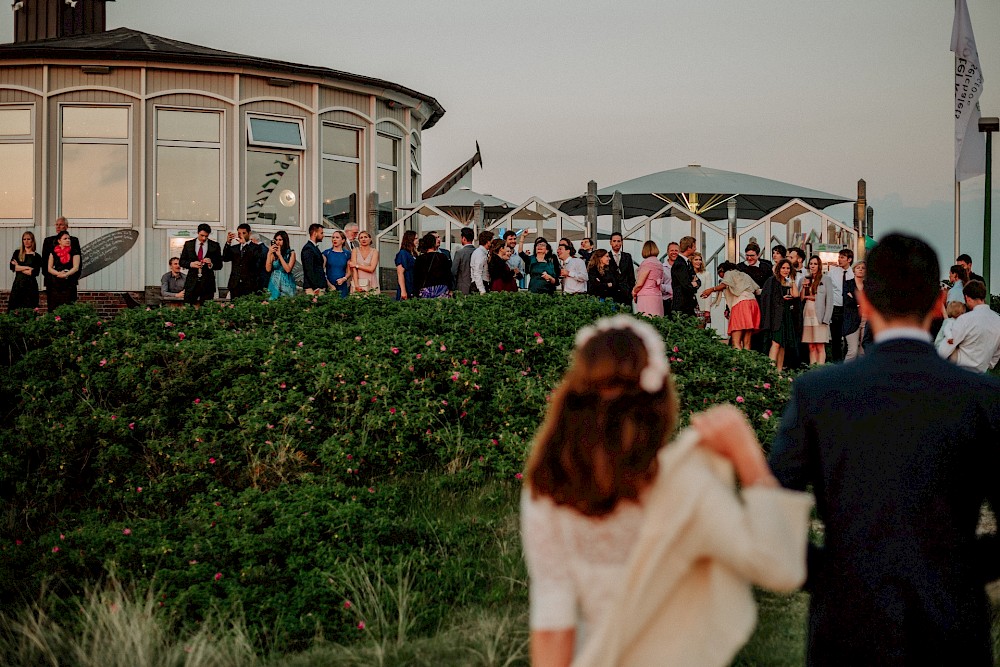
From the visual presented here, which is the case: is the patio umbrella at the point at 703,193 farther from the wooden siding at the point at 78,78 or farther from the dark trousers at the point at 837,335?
the wooden siding at the point at 78,78

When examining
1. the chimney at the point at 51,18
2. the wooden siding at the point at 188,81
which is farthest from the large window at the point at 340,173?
the chimney at the point at 51,18

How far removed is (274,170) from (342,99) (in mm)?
2179

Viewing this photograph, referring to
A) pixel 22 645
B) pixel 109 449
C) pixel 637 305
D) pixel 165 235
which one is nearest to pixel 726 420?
pixel 22 645

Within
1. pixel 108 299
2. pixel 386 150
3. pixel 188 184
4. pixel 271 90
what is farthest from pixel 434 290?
pixel 386 150

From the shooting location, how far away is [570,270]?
1520cm

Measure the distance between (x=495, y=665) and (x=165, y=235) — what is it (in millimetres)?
16994

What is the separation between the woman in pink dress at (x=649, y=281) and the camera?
48.3 ft

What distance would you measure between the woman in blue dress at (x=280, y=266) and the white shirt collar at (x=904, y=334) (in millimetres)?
12761

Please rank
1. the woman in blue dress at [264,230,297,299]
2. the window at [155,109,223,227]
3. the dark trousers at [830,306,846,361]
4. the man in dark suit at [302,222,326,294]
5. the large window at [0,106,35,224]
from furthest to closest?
the window at [155,109,223,227], the large window at [0,106,35,224], the dark trousers at [830,306,846,361], the woman in blue dress at [264,230,297,299], the man in dark suit at [302,222,326,294]

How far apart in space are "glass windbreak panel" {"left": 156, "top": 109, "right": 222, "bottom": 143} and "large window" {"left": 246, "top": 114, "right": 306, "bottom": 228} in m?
0.68

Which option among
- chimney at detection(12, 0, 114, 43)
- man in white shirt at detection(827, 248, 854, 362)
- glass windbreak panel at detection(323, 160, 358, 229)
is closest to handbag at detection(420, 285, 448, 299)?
man in white shirt at detection(827, 248, 854, 362)

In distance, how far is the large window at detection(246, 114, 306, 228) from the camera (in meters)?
21.1

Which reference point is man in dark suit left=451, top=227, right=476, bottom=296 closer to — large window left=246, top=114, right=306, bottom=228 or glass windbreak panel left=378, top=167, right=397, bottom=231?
large window left=246, top=114, right=306, bottom=228

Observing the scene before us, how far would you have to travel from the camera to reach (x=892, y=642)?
8.24 ft
